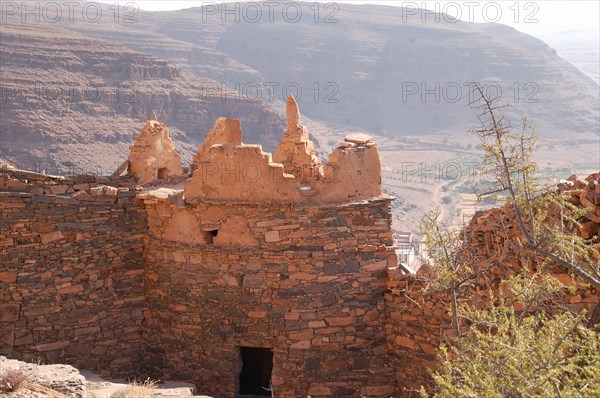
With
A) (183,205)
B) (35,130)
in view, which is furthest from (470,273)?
(35,130)

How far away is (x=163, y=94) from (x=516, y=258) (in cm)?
5212

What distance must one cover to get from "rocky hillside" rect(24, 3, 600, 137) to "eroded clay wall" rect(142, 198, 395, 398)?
281ft

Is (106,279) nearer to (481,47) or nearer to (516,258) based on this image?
(516,258)

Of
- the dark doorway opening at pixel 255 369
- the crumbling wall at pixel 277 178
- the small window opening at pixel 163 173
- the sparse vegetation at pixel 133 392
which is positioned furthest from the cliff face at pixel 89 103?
the sparse vegetation at pixel 133 392

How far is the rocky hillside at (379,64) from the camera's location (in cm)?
10850

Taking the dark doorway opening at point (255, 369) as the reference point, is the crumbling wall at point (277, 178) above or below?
above

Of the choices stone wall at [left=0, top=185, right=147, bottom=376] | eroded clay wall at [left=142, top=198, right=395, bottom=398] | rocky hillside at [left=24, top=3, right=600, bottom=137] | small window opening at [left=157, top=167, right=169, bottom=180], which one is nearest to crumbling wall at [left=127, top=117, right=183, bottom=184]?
small window opening at [left=157, top=167, right=169, bottom=180]

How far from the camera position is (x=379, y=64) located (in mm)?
123000

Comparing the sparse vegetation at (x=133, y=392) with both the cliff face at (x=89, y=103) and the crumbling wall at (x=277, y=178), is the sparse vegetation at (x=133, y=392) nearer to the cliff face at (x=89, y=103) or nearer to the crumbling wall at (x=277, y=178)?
the crumbling wall at (x=277, y=178)

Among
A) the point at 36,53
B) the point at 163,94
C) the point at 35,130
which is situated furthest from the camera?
the point at 163,94

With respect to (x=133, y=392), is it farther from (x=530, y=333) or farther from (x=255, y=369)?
(x=530, y=333)

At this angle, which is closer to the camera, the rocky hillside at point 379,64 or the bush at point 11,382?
Result: the bush at point 11,382

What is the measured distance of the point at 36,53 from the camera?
54000 mm

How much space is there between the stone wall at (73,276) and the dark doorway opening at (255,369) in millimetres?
1731
